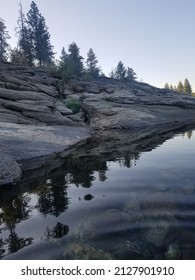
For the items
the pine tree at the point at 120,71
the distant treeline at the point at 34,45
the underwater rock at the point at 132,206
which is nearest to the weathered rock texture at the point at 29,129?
the underwater rock at the point at 132,206

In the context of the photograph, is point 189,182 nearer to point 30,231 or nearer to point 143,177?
point 143,177

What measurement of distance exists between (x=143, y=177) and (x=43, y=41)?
62.5m

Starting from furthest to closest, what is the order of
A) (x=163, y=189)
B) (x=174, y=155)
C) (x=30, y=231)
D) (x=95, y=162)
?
(x=174, y=155), (x=95, y=162), (x=163, y=189), (x=30, y=231)

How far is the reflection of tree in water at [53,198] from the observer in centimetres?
684

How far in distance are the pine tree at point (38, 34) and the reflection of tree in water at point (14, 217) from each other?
60390 mm

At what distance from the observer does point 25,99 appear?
86.9ft

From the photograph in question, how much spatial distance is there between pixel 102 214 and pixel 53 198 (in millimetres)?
2091

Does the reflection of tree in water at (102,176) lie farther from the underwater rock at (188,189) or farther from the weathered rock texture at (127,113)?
A: the weathered rock texture at (127,113)

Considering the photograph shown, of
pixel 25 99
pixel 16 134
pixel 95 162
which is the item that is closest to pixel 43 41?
pixel 25 99

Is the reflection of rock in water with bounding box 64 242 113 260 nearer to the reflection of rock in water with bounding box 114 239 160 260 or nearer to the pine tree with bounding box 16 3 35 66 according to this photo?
the reflection of rock in water with bounding box 114 239 160 260

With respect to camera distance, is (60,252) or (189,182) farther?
(189,182)

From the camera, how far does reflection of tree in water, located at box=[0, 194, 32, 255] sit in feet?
16.7

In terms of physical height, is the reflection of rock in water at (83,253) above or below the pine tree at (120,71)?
below

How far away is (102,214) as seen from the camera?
6.26 m
